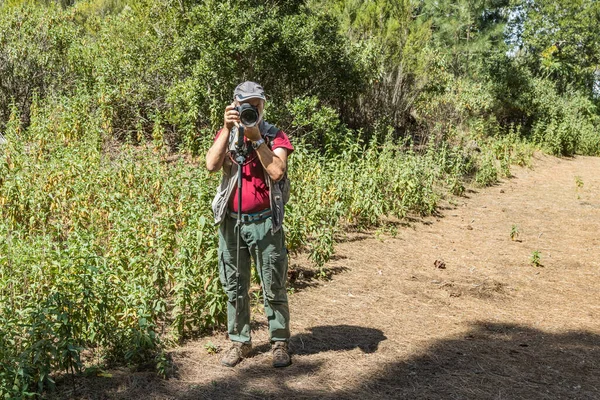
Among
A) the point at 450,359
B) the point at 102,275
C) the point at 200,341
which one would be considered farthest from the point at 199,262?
the point at 450,359

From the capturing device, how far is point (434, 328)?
17.8ft

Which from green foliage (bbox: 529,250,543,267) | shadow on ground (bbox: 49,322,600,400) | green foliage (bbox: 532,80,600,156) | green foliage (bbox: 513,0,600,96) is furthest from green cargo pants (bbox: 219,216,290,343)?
green foliage (bbox: 513,0,600,96)

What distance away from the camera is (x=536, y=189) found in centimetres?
1258

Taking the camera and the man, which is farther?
the man

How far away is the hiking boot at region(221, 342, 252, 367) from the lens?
426cm

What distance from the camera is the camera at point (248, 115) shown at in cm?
371

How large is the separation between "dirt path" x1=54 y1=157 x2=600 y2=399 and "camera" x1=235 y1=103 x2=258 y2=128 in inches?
64.6

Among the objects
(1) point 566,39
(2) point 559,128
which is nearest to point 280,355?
(2) point 559,128

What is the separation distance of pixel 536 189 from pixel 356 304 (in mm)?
7973

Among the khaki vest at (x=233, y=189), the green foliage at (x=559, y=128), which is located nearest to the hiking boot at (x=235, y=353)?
the khaki vest at (x=233, y=189)

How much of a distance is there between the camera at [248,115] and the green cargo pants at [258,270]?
25.6 inches

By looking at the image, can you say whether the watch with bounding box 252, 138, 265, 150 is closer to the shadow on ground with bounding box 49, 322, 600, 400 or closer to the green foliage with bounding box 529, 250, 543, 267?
the shadow on ground with bounding box 49, 322, 600, 400

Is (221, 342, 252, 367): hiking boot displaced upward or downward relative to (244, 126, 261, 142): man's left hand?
downward

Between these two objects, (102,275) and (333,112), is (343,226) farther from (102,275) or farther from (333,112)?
(102,275)
